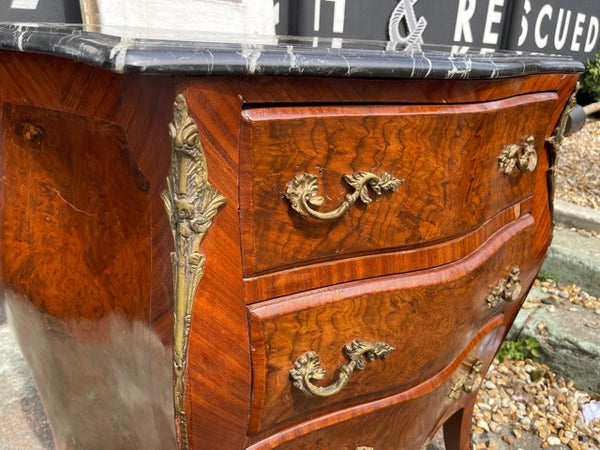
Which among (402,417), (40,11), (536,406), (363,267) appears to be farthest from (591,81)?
(363,267)

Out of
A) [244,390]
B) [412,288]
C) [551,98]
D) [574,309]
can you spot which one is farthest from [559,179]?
[244,390]

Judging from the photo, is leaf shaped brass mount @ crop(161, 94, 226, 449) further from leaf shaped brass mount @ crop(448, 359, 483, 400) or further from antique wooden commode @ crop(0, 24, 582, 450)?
leaf shaped brass mount @ crop(448, 359, 483, 400)

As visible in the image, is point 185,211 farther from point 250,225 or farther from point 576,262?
point 576,262

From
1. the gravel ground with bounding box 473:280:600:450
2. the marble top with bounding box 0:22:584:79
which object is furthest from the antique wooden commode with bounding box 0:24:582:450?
the gravel ground with bounding box 473:280:600:450

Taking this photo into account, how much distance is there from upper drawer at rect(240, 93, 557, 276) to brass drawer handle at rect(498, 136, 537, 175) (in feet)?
0.05

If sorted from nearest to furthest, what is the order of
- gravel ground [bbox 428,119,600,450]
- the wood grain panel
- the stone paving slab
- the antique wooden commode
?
the antique wooden commode → the wood grain panel → gravel ground [bbox 428,119,600,450] → the stone paving slab

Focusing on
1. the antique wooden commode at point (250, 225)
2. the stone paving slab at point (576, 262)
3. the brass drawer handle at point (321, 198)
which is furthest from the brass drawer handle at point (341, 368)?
the stone paving slab at point (576, 262)

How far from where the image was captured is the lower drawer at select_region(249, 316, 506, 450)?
0.88m

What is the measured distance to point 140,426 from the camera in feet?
2.80

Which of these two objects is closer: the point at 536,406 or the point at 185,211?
the point at 185,211

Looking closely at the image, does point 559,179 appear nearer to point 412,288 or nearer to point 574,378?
point 574,378

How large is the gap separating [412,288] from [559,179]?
12.2 feet

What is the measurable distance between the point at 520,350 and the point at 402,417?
5.10ft

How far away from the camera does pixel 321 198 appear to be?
699 millimetres
